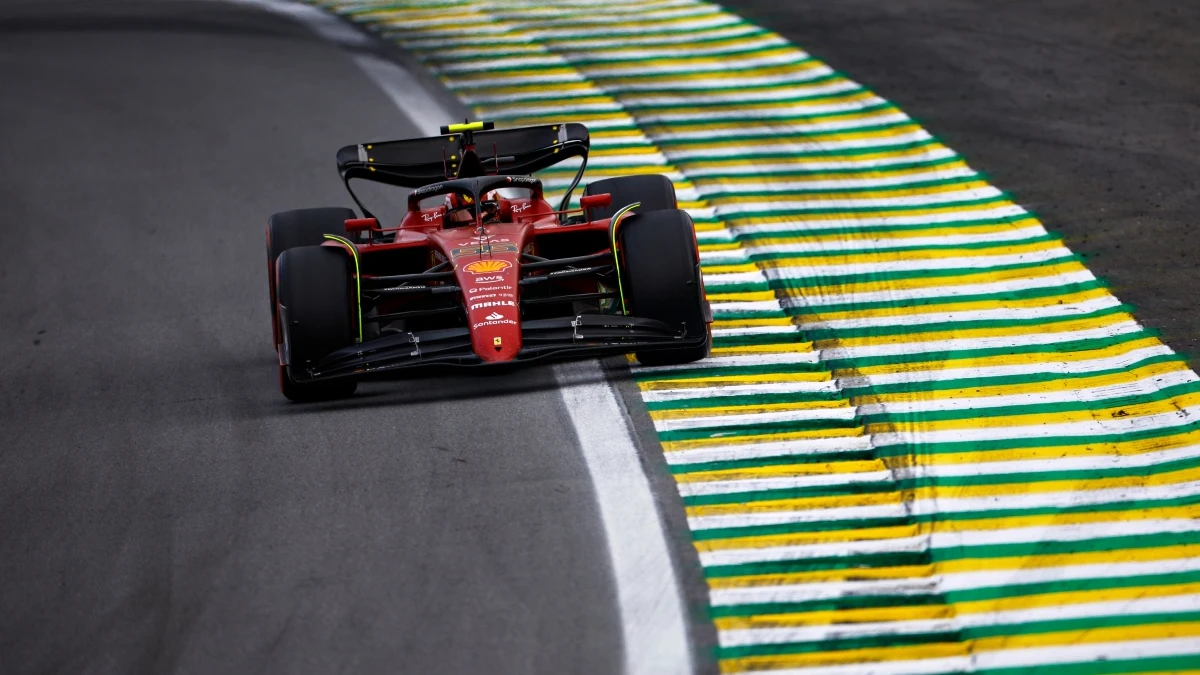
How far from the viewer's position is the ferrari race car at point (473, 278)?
8.62 m

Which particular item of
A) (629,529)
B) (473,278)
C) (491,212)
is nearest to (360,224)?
(491,212)

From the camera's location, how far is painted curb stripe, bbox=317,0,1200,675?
6383mm

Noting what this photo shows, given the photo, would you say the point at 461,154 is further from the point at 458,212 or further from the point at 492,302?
the point at 492,302

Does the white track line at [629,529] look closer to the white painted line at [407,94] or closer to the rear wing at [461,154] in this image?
the rear wing at [461,154]

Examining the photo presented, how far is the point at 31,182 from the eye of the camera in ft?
48.0

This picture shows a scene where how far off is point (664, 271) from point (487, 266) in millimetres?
1083

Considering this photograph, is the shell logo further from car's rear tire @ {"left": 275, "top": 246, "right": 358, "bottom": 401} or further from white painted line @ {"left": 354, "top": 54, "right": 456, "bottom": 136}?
white painted line @ {"left": 354, "top": 54, "right": 456, "bottom": 136}

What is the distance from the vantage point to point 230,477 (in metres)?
8.30

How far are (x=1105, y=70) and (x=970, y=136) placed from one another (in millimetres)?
2683

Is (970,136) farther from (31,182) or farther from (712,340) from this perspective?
(31,182)

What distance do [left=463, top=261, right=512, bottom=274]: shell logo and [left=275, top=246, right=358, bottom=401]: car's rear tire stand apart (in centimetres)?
75

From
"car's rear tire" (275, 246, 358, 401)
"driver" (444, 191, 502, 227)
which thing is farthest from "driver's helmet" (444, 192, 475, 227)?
"car's rear tire" (275, 246, 358, 401)

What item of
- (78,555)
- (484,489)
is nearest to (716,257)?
(484,489)

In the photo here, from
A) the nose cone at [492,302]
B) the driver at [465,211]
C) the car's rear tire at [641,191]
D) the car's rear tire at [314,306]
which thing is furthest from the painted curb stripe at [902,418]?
the car's rear tire at [314,306]
